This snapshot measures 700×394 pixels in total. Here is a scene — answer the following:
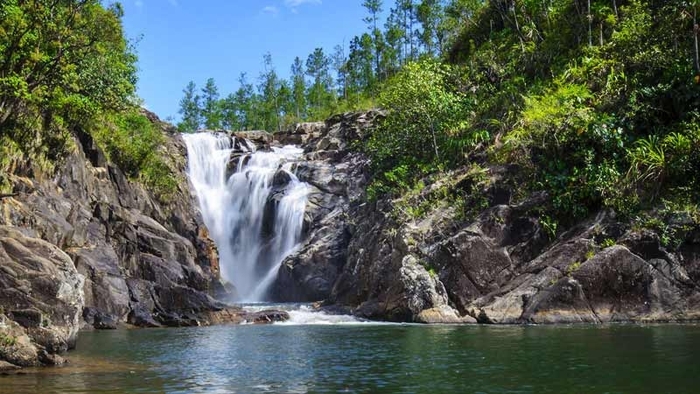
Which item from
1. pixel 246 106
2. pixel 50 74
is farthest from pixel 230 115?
pixel 50 74

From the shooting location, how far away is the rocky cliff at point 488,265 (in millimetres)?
24781

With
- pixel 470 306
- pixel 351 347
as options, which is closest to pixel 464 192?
pixel 470 306

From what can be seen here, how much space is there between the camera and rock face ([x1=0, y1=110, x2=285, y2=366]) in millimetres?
17203

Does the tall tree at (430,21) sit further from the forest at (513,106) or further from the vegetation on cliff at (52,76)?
the vegetation on cliff at (52,76)

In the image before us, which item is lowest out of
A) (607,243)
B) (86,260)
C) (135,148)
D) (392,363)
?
(392,363)

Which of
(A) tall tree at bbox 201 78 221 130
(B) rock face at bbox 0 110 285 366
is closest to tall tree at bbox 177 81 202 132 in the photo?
(A) tall tree at bbox 201 78 221 130

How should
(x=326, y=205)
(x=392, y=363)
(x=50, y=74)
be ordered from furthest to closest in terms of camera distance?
(x=326, y=205) → (x=50, y=74) → (x=392, y=363)

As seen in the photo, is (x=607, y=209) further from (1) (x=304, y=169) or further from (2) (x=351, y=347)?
(1) (x=304, y=169)

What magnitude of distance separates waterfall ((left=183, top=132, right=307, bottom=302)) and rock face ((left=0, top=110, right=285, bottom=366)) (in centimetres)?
497

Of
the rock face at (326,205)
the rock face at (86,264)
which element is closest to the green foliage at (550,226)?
the rock face at (86,264)

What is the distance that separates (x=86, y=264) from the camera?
28.2m

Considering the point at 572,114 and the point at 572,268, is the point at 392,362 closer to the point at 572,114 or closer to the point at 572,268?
the point at 572,268

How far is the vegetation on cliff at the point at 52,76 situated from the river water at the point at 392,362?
1043 cm

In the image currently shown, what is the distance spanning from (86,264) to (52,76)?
26.9 feet
